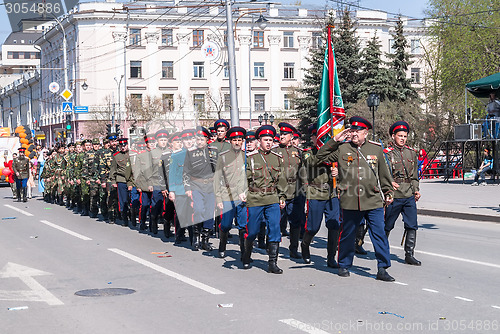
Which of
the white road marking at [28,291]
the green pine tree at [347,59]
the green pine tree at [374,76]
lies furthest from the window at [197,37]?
the white road marking at [28,291]

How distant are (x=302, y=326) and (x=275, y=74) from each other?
229ft

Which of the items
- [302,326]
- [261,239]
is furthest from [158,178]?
[302,326]

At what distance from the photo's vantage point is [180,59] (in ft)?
243

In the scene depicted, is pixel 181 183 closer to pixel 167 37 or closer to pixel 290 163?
pixel 290 163

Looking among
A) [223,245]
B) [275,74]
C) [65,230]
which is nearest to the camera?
[223,245]

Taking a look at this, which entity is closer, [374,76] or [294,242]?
[294,242]

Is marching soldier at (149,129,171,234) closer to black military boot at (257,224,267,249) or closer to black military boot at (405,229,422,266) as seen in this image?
black military boot at (257,224,267,249)

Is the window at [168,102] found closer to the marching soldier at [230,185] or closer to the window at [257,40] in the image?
the window at [257,40]

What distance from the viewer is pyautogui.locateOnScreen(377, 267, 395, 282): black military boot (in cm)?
905

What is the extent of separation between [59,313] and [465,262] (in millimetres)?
5759

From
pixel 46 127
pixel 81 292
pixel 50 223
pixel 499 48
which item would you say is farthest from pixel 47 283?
pixel 46 127

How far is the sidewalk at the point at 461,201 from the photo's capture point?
678 inches

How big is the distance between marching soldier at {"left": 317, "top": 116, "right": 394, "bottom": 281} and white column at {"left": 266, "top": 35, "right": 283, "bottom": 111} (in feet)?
217

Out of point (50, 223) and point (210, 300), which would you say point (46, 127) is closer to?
point (50, 223)
